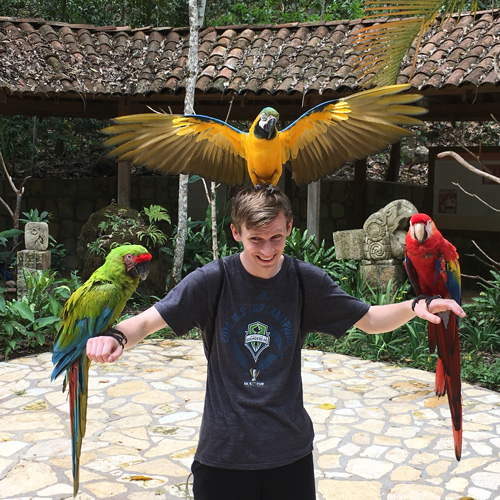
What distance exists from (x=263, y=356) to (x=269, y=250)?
0.31m

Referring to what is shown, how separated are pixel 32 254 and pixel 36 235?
0.70 feet

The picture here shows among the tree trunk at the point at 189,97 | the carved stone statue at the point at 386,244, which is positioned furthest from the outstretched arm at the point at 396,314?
the carved stone statue at the point at 386,244

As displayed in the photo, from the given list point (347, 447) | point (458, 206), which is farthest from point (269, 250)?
point (458, 206)

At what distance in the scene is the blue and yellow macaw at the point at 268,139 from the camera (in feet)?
6.45

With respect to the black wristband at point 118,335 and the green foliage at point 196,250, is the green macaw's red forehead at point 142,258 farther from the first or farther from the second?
the green foliage at point 196,250

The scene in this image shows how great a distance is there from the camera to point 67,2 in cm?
1240

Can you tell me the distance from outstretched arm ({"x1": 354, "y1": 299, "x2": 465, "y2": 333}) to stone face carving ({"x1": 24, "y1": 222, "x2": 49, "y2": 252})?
546 centimetres

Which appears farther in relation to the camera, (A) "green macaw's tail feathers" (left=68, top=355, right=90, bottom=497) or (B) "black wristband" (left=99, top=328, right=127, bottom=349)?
(A) "green macaw's tail feathers" (left=68, top=355, right=90, bottom=497)

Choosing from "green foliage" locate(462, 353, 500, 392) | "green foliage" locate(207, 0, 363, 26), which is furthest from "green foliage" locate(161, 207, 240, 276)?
"green foliage" locate(207, 0, 363, 26)

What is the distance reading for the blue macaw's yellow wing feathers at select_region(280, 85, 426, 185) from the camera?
1.94 meters

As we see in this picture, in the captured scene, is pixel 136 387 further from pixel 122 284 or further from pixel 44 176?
pixel 44 176

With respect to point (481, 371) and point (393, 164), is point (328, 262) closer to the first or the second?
point (481, 371)

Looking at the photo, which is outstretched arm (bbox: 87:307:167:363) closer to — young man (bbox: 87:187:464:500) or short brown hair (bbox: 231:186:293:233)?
young man (bbox: 87:187:464:500)

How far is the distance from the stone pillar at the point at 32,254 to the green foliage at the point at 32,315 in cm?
14
